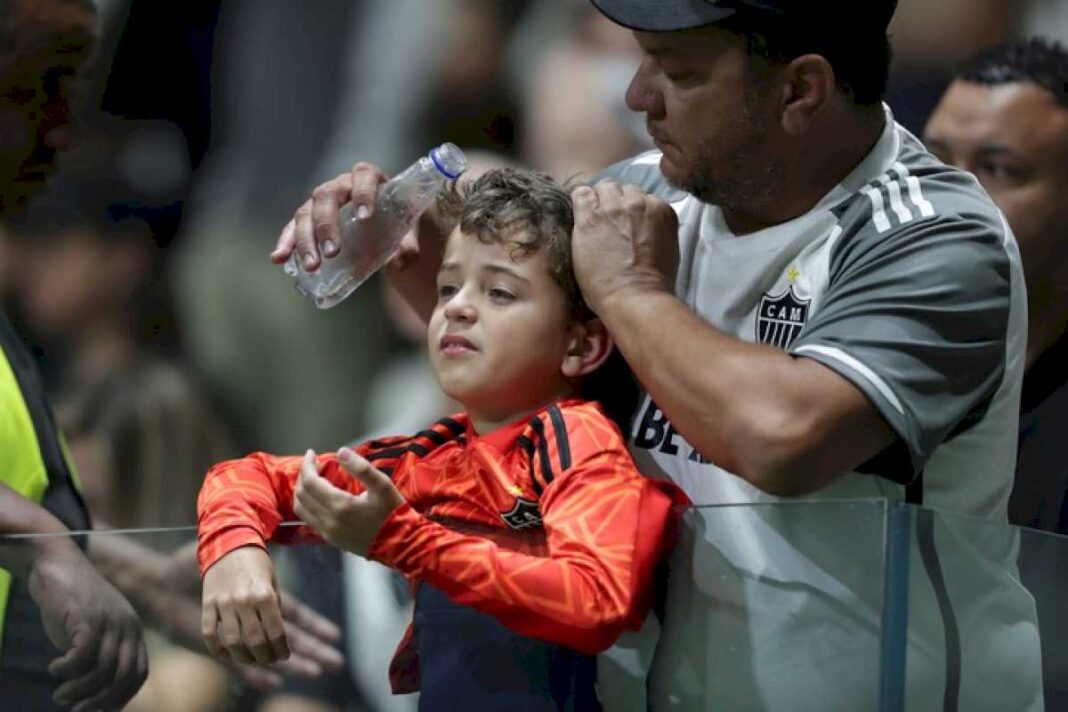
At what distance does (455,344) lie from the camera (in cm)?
171

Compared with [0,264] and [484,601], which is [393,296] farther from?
[484,601]

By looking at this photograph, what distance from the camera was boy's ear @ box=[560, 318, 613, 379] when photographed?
1.72 meters

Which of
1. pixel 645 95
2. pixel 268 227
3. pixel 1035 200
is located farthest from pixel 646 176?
pixel 268 227

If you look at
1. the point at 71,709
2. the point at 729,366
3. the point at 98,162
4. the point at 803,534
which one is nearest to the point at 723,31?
the point at 729,366

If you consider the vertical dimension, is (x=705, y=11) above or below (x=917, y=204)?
above

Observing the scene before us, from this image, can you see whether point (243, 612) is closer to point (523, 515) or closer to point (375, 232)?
point (523, 515)

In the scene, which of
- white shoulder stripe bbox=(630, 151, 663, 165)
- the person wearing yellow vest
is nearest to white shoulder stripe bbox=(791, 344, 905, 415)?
white shoulder stripe bbox=(630, 151, 663, 165)

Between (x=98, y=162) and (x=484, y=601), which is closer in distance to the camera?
(x=484, y=601)

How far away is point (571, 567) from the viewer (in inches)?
57.3

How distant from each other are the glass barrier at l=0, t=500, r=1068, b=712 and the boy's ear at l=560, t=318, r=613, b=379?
27 cm

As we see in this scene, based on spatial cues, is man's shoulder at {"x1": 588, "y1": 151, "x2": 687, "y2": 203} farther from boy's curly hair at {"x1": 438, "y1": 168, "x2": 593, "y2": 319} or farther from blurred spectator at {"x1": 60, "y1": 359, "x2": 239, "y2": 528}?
blurred spectator at {"x1": 60, "y1": 359, "x2": 239, "y2": 528}

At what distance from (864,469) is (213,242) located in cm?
134

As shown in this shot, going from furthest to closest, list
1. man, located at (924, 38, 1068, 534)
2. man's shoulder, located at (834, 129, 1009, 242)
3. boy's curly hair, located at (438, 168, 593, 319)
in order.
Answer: man, located at (924, 38, 1068, 534) → boy's curly hair, located at (438, 168, 593, 319) → man's shoulder, located at (834, 129, 1009, 242)

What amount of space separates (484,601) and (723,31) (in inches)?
22.9
